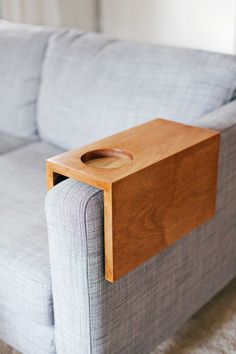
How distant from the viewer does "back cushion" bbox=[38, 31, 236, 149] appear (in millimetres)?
1572

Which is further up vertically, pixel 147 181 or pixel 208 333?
pixel 147 181

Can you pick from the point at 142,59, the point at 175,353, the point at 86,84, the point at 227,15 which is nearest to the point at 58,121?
the point at 86,84

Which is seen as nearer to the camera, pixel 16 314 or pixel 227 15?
pixel 16 314

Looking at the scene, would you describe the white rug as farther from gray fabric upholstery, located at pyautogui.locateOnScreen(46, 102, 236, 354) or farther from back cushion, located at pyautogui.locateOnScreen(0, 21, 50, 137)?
back cushion, located at pyautogui.locateOnScreen(0, 21, 50, 137)

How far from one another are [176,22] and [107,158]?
1.84m

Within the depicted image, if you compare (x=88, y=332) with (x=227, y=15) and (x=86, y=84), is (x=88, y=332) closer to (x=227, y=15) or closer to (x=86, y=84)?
(x=86, y=84)

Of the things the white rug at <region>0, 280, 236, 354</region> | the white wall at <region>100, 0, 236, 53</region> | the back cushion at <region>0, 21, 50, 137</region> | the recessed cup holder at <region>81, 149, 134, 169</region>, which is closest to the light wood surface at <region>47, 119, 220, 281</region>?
the recessed cup holder at <region>81, 149, 134, 169</region>

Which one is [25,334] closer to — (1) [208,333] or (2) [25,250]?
(2) [25,250]

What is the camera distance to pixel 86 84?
1.81 m

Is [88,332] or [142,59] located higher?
[142,59]

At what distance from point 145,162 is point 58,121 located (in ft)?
2.56

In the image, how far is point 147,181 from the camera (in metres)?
1.14

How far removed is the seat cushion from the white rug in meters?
0.32

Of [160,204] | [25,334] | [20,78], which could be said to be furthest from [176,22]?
[25,334]
